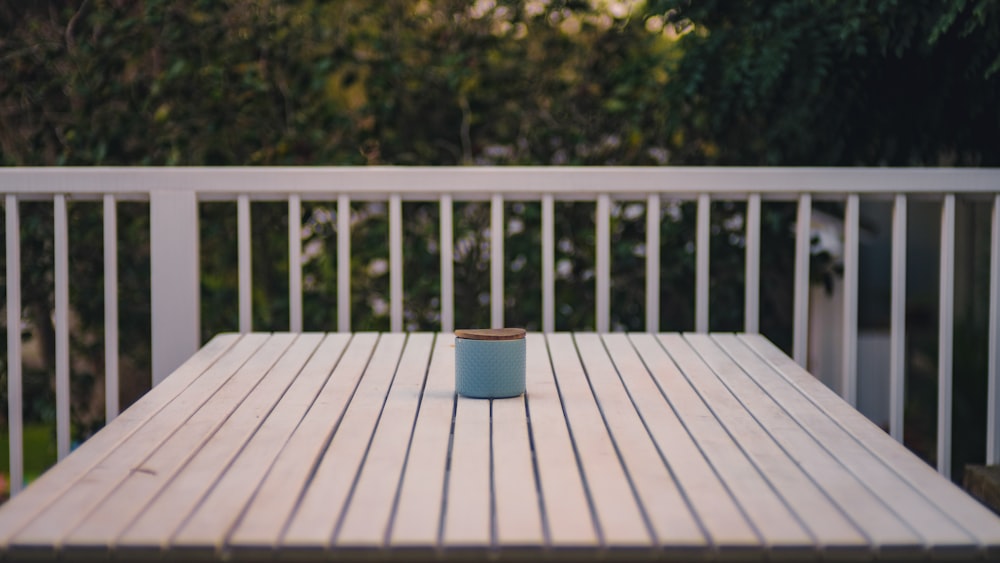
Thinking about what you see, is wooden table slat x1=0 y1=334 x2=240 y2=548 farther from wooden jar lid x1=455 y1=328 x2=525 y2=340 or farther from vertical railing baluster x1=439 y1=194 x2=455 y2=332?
vertical railing baluster x1=439 y1=194 x2=455 y2=332

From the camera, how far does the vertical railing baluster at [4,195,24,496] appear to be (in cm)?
233

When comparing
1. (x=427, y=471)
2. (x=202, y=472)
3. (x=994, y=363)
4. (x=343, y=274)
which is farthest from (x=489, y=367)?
(x=994, y=363)

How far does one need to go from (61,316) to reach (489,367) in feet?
4.44

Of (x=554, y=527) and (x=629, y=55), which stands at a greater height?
(x=629, y=55)

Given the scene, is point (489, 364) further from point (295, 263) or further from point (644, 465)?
point (295, 263)

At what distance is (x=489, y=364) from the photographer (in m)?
1.51

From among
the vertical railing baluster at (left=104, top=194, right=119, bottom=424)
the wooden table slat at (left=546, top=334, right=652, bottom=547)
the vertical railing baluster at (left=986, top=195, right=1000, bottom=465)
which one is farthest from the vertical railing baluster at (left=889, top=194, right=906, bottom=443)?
the vertical railing baluster at (left=104, top=194, right=119, bottom=424)

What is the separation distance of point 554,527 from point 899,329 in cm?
174

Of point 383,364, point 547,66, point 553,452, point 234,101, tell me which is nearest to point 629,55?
point 547,66

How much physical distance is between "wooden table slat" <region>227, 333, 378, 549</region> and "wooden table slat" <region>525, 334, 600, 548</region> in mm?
264

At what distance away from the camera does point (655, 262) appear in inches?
99.3

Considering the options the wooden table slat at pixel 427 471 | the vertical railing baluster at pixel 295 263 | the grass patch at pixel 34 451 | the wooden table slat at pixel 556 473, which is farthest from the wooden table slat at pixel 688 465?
the grass patch at pixel 34 451

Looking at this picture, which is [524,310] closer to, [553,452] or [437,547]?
[553,452]

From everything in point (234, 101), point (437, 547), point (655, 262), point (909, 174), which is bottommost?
point (437, 547)
